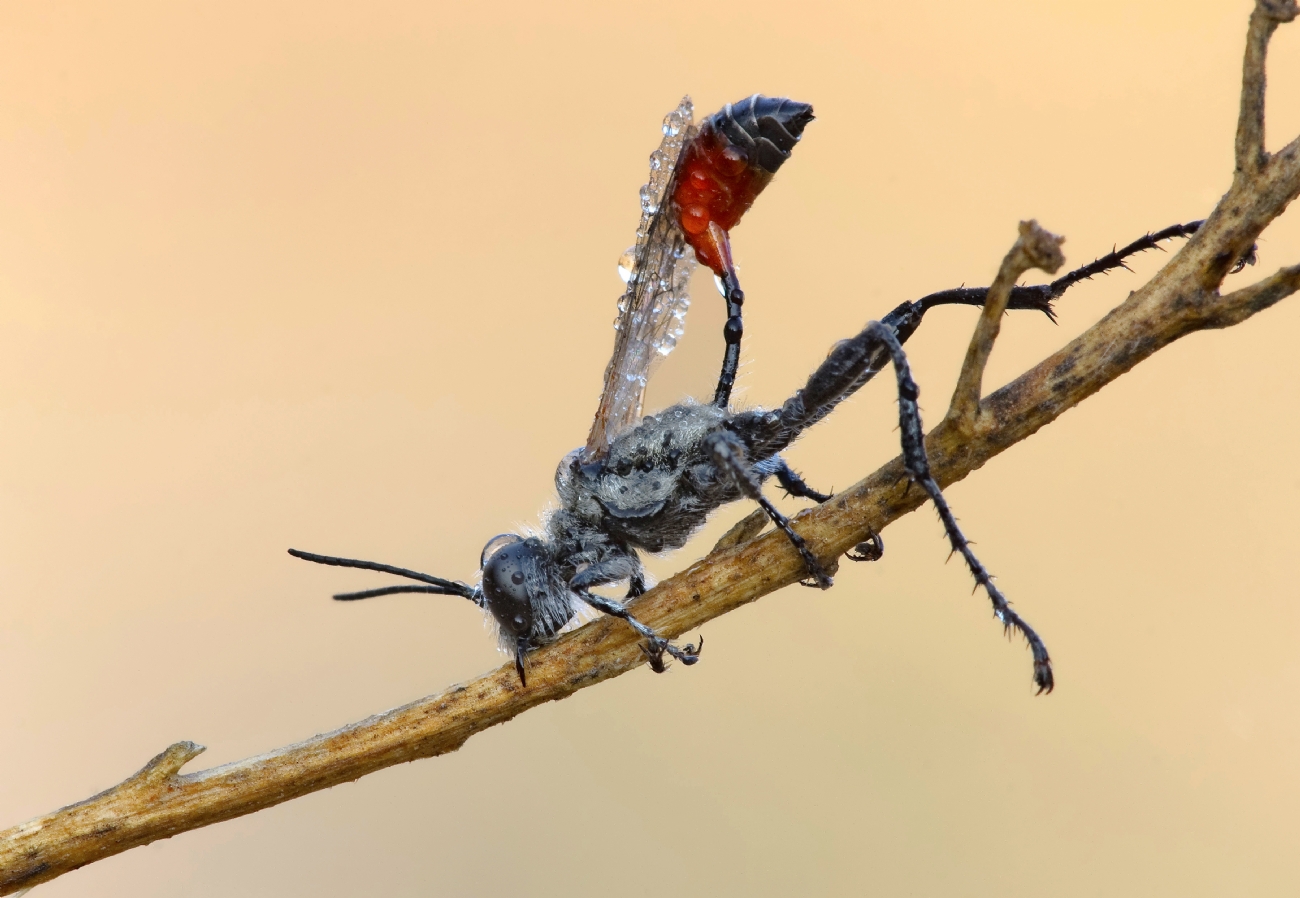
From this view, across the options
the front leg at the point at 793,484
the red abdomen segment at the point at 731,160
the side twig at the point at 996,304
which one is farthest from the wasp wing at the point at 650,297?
the side twig at the point at 996,304

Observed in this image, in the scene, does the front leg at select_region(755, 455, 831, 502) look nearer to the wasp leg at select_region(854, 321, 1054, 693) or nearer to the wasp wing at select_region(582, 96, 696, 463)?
the wasp wing at select_region(582, 96, 696, 463)

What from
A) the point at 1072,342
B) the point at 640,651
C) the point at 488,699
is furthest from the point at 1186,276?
the point at 488,699

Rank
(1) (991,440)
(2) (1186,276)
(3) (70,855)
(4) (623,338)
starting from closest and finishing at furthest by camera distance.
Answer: (2) (1186,276), (1) (991,440), (3) (70,855), (4) (623,338)

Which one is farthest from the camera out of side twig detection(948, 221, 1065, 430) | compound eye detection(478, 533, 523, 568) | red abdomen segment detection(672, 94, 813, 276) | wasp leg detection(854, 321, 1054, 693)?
compound eye detection(478, 533, 523, 568)

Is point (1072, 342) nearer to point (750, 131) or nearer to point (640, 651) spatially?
point (750, 131)

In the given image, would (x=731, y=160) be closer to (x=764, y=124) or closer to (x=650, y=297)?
(x=764, y=124)

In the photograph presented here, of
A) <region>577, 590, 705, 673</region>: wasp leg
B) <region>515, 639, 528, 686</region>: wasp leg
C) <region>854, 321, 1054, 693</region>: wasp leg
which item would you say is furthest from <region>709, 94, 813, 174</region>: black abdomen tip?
<region>515, 639, 528, 686</region>: wasp leg

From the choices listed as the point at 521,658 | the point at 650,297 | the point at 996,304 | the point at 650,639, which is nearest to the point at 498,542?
Result: the point at 521,658
